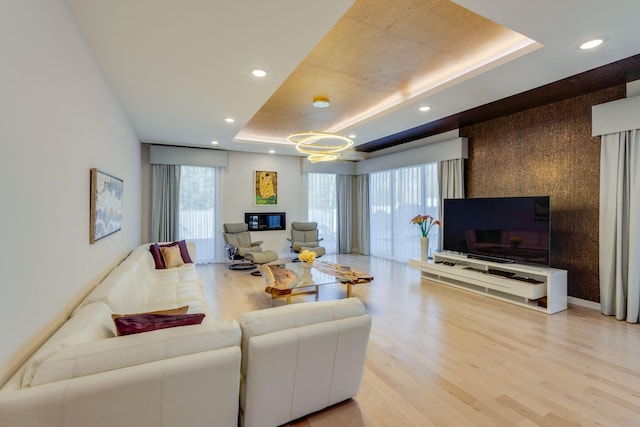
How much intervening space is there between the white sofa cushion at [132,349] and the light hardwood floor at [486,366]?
85 cm

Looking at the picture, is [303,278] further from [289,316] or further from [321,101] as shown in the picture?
[321,101]

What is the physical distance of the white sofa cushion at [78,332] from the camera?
1.21m

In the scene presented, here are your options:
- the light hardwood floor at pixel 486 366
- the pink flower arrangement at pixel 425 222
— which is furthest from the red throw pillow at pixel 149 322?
the pink flower arrangement at pixel 425 222

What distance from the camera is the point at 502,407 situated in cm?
199

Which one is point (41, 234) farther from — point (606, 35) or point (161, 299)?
point (606, 35)

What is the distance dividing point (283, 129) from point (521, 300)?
475 cm

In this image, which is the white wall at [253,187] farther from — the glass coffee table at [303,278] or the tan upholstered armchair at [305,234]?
the glass coffee table at [303,278]

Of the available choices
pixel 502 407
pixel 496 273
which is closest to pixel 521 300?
pixel 496 273

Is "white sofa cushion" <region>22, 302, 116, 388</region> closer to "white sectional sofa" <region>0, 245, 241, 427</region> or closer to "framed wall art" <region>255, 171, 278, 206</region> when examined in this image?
"white sectional sofa" <region>0, 245, 241, 427</region>

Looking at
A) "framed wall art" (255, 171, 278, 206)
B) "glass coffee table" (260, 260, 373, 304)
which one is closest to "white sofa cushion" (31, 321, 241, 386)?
"glass coffee table" (260, 260, 373, 304)

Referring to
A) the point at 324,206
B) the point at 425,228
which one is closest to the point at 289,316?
the point at 425,228

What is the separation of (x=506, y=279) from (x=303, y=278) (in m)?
2.70

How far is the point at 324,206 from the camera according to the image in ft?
27.1

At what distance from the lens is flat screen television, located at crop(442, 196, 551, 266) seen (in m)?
3.91
